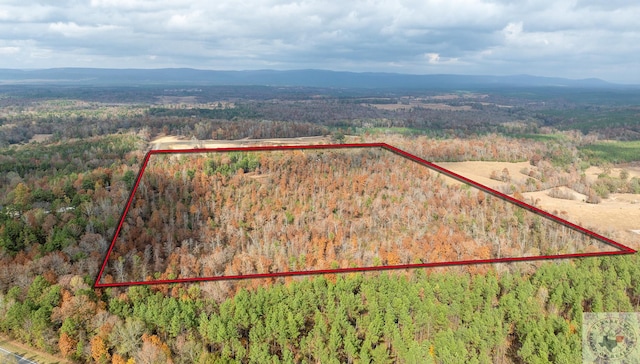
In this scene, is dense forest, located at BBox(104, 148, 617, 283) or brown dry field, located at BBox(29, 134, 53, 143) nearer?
dense forest, located at BBox(104, 148, 617, 283)

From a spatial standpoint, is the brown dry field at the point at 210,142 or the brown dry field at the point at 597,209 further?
the brown dry field at the point at 210,142

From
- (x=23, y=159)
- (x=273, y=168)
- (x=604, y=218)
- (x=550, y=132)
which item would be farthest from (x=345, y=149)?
(x=550, y=132)

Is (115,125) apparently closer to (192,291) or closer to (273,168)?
(192,291)

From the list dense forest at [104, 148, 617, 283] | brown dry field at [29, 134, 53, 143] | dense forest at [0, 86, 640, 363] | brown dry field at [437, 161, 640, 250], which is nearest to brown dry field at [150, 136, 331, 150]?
dense forest at [0, 86, 640, 363]

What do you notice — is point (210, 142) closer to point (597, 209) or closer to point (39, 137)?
point (39, 137)

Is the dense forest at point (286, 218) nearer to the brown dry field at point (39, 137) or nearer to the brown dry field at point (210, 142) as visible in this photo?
the brown dry field at point (210, 142)

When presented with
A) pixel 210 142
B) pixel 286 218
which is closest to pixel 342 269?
pixel 286 218

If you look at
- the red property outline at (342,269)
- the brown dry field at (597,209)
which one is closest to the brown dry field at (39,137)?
the red property outline at (342,269)

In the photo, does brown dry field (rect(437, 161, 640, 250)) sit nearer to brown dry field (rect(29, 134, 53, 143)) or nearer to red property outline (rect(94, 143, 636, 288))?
red property outline (rect(94, 143, 636, 288))
